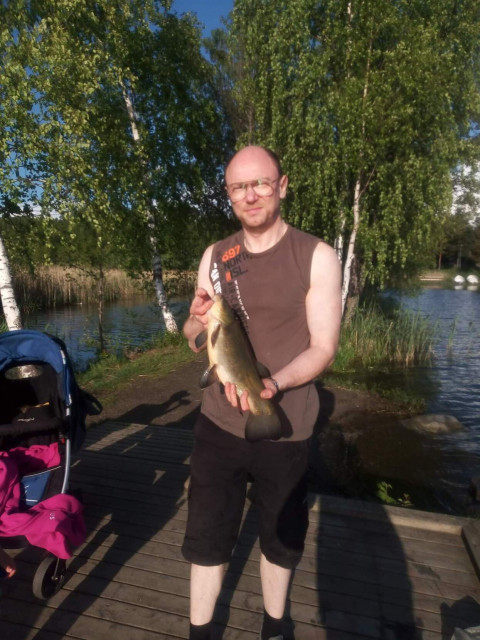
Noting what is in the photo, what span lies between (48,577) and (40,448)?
995 mm

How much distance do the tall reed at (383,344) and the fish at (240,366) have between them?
30.2 ft

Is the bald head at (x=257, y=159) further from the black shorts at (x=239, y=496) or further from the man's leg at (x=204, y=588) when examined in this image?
the man's leg at (x=204, y=588)

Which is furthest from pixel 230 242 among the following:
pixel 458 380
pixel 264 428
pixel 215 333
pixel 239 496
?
pixel 458 380

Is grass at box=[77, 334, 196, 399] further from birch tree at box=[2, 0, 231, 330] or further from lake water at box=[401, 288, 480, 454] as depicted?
lake water at box=[401, 288, 480, 454]

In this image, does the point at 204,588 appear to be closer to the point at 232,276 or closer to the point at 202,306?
the point at 202,306

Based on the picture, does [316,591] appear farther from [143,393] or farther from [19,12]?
[19,12]

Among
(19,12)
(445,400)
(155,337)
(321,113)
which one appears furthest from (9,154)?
(445,400)

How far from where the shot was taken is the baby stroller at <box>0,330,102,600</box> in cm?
268

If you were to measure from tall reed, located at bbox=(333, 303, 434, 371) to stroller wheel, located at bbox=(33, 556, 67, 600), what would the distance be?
8.87 meters

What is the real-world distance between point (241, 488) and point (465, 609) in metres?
1.78

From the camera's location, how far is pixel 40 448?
3.42 metres

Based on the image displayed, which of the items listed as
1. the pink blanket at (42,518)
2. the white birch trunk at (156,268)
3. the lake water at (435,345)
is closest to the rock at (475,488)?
the lake water at (435,345)

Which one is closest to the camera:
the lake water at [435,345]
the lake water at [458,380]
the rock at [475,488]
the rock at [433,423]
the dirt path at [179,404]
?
the rock at [475,488]

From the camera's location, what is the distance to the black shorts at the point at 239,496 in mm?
2178
